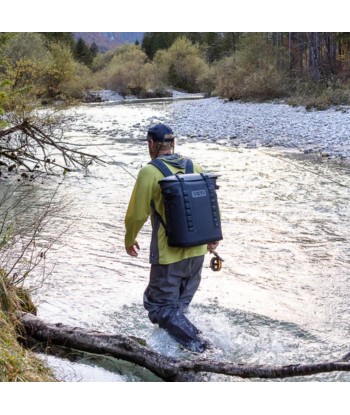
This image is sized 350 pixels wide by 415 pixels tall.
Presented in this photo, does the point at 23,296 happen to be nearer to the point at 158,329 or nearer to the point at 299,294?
the point at 158,329

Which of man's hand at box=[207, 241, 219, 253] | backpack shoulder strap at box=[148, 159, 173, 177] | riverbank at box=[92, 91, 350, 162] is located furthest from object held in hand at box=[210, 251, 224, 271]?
riverbank at box=[92, 91, 350, 162]

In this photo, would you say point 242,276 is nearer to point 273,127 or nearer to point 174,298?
point 174,298

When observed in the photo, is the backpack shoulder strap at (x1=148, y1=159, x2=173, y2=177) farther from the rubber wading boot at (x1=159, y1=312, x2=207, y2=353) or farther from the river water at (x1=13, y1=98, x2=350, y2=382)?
the river water at (x1=13, y1=98, x2=350, y2=382)

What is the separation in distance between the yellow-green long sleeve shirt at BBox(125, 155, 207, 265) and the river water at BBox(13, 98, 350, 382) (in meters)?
0.67

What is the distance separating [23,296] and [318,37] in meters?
28.1

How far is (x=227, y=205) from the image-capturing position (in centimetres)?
1007

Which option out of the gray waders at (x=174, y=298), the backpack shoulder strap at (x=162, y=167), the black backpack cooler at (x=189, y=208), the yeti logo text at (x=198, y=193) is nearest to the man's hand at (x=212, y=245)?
the gray waders at (x=174, y=298)

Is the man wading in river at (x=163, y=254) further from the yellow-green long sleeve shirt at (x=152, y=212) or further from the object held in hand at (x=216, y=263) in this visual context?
the object held in hand at (x=216, y=263)

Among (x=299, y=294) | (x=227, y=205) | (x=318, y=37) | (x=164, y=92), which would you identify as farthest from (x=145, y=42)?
(x=299, y=294)

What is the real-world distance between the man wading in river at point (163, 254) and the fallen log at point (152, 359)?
12.2 inches

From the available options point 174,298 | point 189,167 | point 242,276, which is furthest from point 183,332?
point 242,276

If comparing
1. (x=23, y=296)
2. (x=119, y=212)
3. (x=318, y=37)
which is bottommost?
(x=119, y=212)

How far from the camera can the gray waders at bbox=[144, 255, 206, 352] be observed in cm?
418

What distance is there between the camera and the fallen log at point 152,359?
322 centimetres
